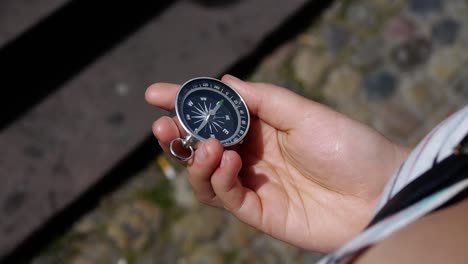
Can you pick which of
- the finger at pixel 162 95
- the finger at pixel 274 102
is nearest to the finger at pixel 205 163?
the finger at pixel 162 95

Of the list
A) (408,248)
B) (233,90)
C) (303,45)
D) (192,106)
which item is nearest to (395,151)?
(233,90)

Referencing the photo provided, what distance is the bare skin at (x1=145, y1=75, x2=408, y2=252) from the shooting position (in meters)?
2.42

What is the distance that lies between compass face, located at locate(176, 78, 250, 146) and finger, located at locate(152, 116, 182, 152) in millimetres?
62

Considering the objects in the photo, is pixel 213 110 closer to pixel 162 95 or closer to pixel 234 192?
pixel 162 95

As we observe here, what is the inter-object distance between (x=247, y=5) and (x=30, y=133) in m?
1.96

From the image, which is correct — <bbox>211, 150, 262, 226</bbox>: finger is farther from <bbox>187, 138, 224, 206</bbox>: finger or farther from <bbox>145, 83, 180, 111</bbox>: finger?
<bbox>145, 83, 180, 111</bbox>: finger

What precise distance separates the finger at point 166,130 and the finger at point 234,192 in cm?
23

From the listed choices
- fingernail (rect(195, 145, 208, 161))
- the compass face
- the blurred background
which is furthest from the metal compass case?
the blurred background

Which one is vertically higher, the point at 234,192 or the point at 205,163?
the point at 205,163

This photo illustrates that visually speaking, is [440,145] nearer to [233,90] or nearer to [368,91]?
[233,90]

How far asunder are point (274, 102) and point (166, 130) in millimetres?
544

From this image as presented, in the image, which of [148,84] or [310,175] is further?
[148,84]

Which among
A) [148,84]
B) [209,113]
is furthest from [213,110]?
[148,84]

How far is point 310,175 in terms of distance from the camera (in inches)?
99.7
